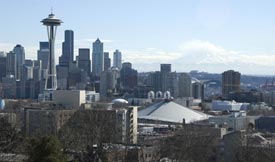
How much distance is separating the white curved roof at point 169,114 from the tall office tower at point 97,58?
60.8 m

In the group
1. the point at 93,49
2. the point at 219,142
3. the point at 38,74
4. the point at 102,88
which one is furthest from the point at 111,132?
the point at 93,49

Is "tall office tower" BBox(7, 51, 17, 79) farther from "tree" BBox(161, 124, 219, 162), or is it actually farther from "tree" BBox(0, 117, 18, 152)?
"tree" BBox(0, 117, 18, 152)

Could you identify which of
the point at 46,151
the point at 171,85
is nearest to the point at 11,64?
the point at 171,85

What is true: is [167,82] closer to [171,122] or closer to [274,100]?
[274,100]

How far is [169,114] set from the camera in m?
39.6

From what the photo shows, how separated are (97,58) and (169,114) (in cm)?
6469

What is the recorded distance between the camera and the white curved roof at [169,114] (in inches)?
1526

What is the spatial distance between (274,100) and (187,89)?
12796 millimetres

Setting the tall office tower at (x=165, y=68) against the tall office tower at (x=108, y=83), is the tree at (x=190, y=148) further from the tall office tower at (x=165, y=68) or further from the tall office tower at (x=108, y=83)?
the tall office tower at (x=165, y=68)

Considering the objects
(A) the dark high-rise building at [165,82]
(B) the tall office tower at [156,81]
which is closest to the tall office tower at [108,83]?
(B) the tall office tower at [156,81]

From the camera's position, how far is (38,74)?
84375mm

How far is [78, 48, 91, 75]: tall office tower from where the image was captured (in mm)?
91438

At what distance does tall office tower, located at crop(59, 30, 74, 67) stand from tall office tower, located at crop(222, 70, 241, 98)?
27.9 meters

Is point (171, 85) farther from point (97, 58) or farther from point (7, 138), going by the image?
point (7, 138)
